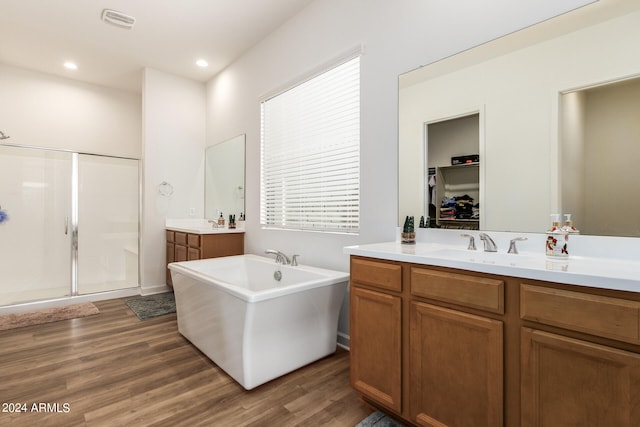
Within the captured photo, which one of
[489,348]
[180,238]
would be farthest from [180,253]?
[489,348]

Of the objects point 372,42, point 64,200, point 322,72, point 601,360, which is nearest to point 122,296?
point 64,200

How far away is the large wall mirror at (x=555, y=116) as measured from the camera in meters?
1.37

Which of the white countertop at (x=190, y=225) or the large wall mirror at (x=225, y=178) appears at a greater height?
the large wall mirror at (x=225, y=178)

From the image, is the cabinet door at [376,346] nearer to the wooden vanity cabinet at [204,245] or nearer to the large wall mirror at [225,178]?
the wooden vanity cabinet at [204,245]

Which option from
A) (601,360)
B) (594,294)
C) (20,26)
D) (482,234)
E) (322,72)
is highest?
(20,26)

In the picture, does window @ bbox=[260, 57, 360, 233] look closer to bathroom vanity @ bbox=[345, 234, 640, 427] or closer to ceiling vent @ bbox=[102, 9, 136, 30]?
bathroom vanity @ bbox=[345, 234, 640, 427]

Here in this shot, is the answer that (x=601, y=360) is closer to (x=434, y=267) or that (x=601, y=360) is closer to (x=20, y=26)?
(x=434, y=267)

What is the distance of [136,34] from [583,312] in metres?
4.37

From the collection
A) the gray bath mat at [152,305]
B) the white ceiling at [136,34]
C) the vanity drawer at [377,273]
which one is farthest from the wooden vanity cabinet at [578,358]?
the gray bath mat at [152,305]

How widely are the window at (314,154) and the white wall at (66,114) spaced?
2877 mm

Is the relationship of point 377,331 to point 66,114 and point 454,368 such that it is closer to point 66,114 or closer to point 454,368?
point 454,368

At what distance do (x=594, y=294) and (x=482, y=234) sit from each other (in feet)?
2.46

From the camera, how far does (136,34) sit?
3434 millimetres

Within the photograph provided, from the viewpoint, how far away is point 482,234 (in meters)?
1.74
